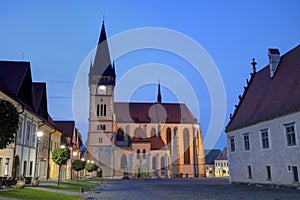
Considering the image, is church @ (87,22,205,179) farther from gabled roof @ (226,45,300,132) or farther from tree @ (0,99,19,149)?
tree @ (0,99,19,149)

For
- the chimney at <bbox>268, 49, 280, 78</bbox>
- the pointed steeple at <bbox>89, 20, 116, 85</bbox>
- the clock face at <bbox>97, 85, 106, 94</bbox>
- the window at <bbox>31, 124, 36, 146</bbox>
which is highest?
the pointed steeple at <bbox>89, 20, 116, 85</bbox>

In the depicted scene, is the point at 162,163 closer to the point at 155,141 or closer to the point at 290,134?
the point at 155,141

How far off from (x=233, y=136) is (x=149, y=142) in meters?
41.3

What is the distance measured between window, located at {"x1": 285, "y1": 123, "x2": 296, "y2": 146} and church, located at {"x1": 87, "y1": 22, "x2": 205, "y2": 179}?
5127cm

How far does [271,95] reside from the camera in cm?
2911

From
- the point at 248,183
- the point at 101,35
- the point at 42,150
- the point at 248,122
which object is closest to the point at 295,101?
the point at 248,122

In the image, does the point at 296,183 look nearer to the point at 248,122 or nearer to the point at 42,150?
the point at 248,122

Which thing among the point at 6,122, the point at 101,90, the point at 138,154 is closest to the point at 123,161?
the point at 138,154

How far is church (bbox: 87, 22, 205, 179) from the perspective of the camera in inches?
2827

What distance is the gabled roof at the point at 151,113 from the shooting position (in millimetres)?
83188

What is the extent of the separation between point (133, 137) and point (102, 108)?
11.8 m

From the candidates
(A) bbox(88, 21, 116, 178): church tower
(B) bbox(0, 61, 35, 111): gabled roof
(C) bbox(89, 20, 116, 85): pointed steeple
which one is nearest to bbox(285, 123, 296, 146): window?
(B) bbox(0, 61, 35, 111): gabled roof

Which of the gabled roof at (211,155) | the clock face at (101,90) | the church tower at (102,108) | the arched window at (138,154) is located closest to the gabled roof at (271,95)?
the arched window at (138,154)

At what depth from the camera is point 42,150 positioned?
112 ft
